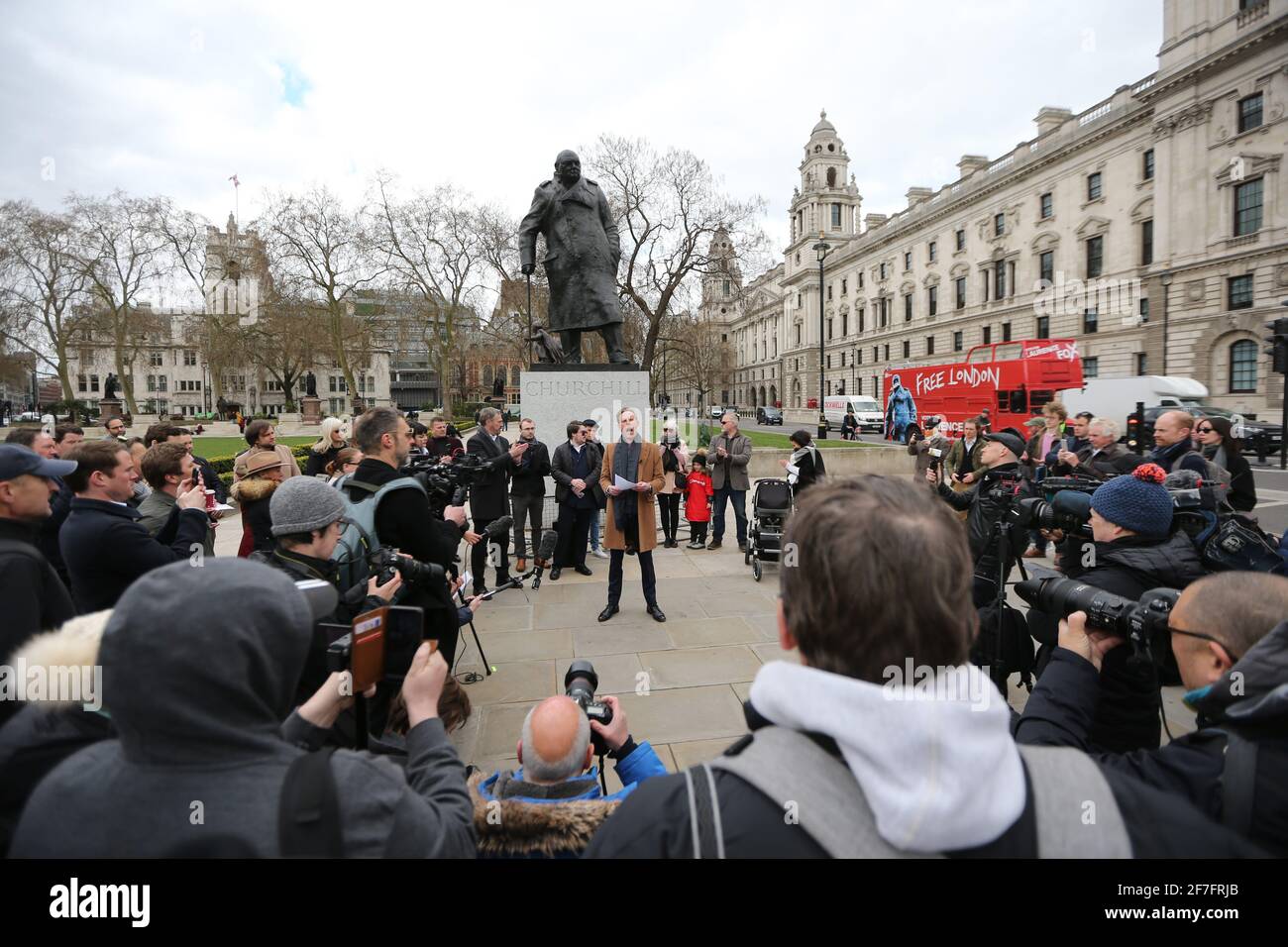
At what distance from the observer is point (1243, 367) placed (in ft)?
102

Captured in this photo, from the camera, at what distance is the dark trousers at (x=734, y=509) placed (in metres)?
8.59

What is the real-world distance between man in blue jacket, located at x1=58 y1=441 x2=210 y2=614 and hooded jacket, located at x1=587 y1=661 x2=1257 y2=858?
284 centimetres

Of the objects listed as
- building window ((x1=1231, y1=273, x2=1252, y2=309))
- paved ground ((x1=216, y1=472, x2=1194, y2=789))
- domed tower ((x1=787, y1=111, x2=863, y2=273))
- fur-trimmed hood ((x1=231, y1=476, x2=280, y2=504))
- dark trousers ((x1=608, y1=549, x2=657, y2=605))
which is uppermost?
domed tower ((x1=787, y1=111, x2=863, y2=273))

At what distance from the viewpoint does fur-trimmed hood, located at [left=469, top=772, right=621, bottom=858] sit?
5.27ft

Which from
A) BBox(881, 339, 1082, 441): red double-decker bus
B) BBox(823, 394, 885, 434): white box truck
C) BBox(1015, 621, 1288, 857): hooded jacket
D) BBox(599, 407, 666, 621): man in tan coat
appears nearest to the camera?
BBox(1015, 621, 1288, 857): hooded jacket

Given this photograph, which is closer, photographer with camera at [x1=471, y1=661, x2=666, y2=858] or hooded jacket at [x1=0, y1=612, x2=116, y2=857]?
hooded jacket at [x1=0, y1=612, x2=116, y2=857]

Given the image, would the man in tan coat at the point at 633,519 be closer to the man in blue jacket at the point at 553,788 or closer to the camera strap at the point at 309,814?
the man in blue jacket at the point at 553,788

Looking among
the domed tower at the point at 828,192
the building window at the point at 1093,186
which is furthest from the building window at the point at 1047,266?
the domed tower at the point at 828,192

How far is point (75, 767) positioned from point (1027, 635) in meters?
3.88

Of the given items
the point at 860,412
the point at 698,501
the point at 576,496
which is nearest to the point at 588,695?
the point at 576,496

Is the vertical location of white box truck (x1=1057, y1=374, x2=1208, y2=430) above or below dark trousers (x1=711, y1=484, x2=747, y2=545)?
above

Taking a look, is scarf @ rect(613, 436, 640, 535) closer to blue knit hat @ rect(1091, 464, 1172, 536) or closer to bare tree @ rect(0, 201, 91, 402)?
blue knit hat @ rect(1091, 464, 1172, 536)

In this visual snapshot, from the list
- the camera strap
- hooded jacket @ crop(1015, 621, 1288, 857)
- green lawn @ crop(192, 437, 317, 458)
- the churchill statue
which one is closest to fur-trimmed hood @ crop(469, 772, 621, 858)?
the camera strap

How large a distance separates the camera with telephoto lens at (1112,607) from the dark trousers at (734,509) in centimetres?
624
